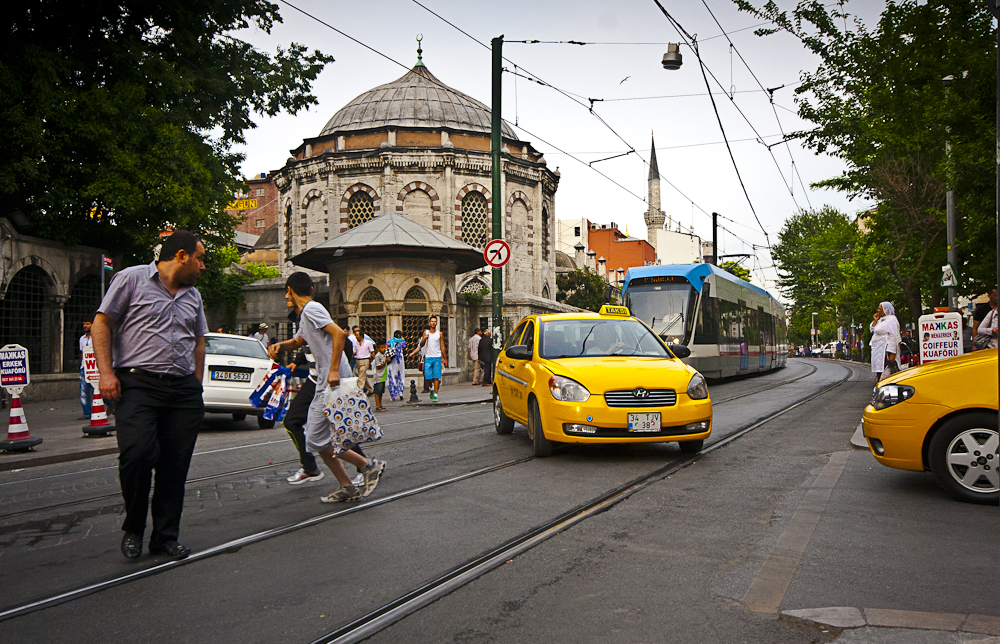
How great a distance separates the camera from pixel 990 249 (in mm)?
19953

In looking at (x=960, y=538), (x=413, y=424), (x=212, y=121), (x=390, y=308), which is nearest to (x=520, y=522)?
(x=960, y=538)

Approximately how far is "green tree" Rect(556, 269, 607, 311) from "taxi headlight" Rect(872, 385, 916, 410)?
52.9 meters

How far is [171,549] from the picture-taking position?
4.76 meters

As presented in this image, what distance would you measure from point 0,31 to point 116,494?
49.0 ft

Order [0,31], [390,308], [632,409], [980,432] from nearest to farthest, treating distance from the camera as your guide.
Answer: [980,432]
[632,409]
[0,31]
[390,308]

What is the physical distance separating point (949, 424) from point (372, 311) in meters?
23.4

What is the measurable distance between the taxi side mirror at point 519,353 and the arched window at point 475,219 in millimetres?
33656

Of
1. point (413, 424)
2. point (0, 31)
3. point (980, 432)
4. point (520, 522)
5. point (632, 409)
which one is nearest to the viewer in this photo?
point (520, 522)

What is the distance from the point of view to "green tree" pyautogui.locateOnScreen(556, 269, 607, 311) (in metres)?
60.0

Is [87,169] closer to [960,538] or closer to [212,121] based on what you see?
[212,121]

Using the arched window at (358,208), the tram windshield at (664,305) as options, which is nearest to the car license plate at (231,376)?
the tram windshield at (664,305)

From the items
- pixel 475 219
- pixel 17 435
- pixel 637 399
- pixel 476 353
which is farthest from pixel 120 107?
pixel 475 219

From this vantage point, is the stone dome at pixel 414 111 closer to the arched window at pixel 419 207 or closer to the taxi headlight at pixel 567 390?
the arched window at pixel 419 207

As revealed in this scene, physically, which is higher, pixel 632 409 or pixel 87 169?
pixel 87 169
